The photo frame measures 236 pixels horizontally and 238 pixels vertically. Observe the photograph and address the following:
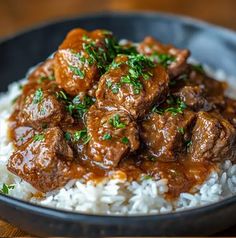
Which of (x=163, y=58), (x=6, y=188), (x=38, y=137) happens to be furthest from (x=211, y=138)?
(x=6, y=188)

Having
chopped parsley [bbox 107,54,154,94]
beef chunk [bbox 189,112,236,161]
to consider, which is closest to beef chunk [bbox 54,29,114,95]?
chopped parsley [bbox 107,54,154,94]

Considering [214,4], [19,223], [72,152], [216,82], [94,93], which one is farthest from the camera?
[214,4]

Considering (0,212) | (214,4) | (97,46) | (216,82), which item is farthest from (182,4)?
(0,212)

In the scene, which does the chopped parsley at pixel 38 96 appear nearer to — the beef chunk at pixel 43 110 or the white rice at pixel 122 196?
the beef chunk at pixel 43 110

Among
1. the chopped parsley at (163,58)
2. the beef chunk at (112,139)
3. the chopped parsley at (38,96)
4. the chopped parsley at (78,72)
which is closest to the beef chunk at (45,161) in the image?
the beef chunk at (112,139)

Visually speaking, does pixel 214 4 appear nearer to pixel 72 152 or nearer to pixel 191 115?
pixel 191 115

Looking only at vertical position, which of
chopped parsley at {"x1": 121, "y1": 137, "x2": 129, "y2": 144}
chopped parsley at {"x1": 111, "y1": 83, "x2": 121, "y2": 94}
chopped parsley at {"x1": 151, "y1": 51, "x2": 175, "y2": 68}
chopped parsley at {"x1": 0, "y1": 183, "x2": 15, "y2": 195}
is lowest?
chopped parsley at {"x1": 0, "y1": 183, "x2": 15, "y2": 195}

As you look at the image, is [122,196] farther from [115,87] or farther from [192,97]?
[192,97]

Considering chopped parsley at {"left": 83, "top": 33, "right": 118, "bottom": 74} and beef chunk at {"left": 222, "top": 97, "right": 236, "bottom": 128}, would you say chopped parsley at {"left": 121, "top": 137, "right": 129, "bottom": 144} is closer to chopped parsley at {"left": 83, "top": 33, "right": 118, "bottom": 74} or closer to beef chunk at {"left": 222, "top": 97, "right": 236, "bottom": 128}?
chopped parsley at {"left": 83, "top": 33, "right": 118, "bottom": 74}
